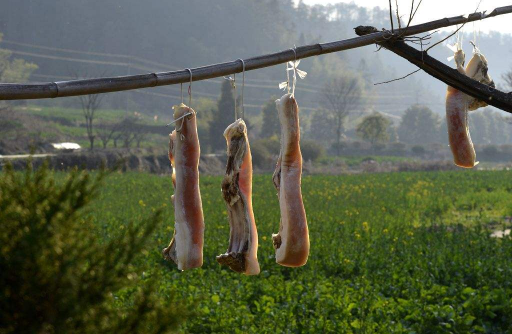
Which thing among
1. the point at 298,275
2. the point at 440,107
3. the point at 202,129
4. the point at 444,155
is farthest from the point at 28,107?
the point at 440,107

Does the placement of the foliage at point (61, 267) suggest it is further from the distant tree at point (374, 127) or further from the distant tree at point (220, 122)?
the distant tree at point (374, 127)

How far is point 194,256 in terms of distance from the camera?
2.56m

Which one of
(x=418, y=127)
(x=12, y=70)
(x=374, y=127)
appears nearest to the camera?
(x=374, y=127)

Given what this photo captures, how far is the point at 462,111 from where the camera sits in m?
2.98

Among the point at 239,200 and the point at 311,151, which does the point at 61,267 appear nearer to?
the point at 239,200

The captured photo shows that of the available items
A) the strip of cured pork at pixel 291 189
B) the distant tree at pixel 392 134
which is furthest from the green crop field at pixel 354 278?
the distant tree at pixel 392 134

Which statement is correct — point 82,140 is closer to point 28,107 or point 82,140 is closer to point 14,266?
point 28,107

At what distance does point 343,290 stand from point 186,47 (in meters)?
94.6

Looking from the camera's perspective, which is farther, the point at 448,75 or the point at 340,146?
the point at 340,146

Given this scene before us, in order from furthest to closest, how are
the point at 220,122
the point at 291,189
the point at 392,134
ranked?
the point at 392,134
the point at 220,122
the point at 291,189

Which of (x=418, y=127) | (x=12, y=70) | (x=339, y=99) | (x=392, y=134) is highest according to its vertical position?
(x=418, y=127)

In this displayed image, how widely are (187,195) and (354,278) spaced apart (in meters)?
7.68

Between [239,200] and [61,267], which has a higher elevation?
[239,200]

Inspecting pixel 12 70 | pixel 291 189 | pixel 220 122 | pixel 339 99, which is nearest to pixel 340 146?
pixel 339 99
